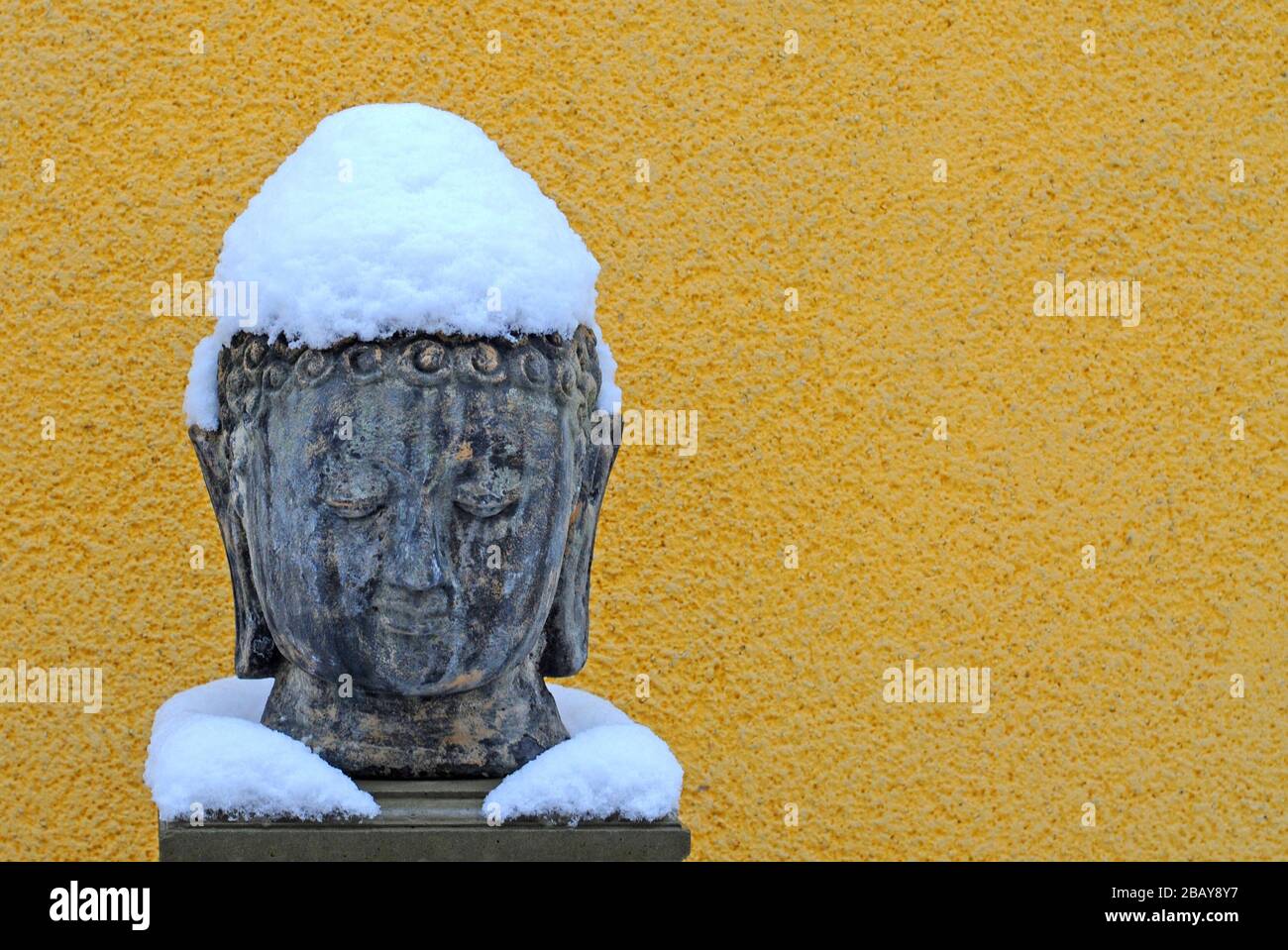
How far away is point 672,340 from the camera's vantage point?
333 cm

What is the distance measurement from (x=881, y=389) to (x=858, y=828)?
69cm

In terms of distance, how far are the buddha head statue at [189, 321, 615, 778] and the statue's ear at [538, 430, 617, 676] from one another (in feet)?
0.13

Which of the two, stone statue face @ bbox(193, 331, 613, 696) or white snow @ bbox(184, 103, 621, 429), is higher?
white snow @ bbox(184, 103, 621, 429)

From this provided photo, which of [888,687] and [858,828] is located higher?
[888,687]

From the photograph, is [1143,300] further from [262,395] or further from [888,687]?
[262,395]

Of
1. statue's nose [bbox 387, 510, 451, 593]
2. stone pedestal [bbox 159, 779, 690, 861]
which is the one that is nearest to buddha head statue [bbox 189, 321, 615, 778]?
statue's nose [bbox 387, 510, 451, 593]

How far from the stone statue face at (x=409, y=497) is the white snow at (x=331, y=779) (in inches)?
4.5

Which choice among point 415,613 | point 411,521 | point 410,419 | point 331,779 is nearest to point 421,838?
point 331,779

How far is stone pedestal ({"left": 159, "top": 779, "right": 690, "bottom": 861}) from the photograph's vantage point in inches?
93.1

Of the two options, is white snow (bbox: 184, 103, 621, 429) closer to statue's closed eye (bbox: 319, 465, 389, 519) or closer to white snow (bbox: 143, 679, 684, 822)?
statue's closed eye (bbox: 319, 465, 389, 519)

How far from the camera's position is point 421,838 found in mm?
2375

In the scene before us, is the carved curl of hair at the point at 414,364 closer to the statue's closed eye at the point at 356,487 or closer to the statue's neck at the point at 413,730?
the statue's closed eye at the point at 356,487

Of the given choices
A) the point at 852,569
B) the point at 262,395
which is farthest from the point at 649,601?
the point at 262,395

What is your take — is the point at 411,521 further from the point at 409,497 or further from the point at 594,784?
the point at 594,784
